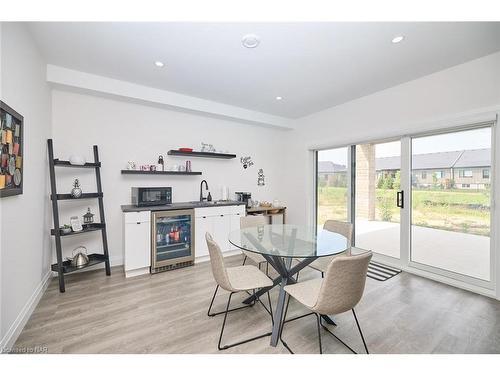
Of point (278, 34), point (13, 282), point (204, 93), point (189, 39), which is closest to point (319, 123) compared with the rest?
point (204, 93)

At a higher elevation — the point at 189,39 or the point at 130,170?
the point at 189,39

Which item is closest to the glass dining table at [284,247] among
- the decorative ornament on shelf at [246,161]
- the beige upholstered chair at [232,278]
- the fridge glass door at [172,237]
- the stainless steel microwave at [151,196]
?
the beige upholstered chair at [232,278]

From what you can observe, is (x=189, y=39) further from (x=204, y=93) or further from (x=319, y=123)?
(x=319, y=123)

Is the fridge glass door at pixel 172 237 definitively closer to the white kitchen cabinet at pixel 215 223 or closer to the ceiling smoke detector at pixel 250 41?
the white kitchen cabinet at pixel 215 223

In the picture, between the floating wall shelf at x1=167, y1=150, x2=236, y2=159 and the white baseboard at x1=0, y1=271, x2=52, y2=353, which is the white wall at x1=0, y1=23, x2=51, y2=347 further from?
the floating wall shelf at x1=167, y1=150, x2=236, y2=159

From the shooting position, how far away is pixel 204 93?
362 centimetres

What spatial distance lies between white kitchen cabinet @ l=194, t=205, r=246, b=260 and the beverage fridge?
0.39 ft

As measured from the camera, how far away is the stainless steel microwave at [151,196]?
3.32 metres

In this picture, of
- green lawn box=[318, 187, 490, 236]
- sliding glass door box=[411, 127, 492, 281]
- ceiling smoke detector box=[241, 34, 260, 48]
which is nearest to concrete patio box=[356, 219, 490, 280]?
sliding glass door box=[411, 127, 492, 281]

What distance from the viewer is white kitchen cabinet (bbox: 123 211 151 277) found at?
304cm

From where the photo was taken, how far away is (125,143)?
352 centimetres

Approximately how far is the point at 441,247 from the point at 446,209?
1.78ft

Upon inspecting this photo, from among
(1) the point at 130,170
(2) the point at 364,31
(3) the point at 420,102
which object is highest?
(2) the point at 364,31
